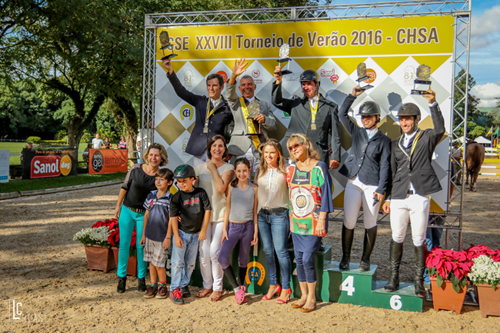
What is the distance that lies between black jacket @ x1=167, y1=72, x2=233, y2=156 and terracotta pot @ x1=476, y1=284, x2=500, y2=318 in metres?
3.81

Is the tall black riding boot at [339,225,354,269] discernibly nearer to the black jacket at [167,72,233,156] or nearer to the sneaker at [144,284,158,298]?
the black jacket at [167,72,233,156]

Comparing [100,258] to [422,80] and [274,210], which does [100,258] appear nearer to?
[274,210]

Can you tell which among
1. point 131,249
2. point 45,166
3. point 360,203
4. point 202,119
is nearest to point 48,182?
point 45,166

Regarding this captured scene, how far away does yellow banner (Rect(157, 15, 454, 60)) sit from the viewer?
5.79 m

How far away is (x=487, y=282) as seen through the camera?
4.50 metres

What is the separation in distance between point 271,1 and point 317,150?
16.2 meters

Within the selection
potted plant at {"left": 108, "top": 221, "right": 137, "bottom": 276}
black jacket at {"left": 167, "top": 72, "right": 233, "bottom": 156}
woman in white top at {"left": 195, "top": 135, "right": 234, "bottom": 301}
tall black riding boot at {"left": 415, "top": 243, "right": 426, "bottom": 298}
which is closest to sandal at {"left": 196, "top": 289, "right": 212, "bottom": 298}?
woman in white top at {"left": 195, "top": 135, "right": 234, "bottom": 301}

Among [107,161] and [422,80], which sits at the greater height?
[422,80]

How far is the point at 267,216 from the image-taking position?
189 inches

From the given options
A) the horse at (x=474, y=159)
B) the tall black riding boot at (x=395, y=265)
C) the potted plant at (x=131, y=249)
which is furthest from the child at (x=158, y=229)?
the horse at (x=474, y=159)

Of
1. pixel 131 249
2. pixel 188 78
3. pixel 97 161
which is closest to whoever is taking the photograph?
pixel 131 249

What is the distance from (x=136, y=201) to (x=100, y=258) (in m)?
1.50

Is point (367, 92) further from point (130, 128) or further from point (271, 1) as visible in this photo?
point (130, 128)

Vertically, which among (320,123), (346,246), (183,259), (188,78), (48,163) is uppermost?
(188,78)
